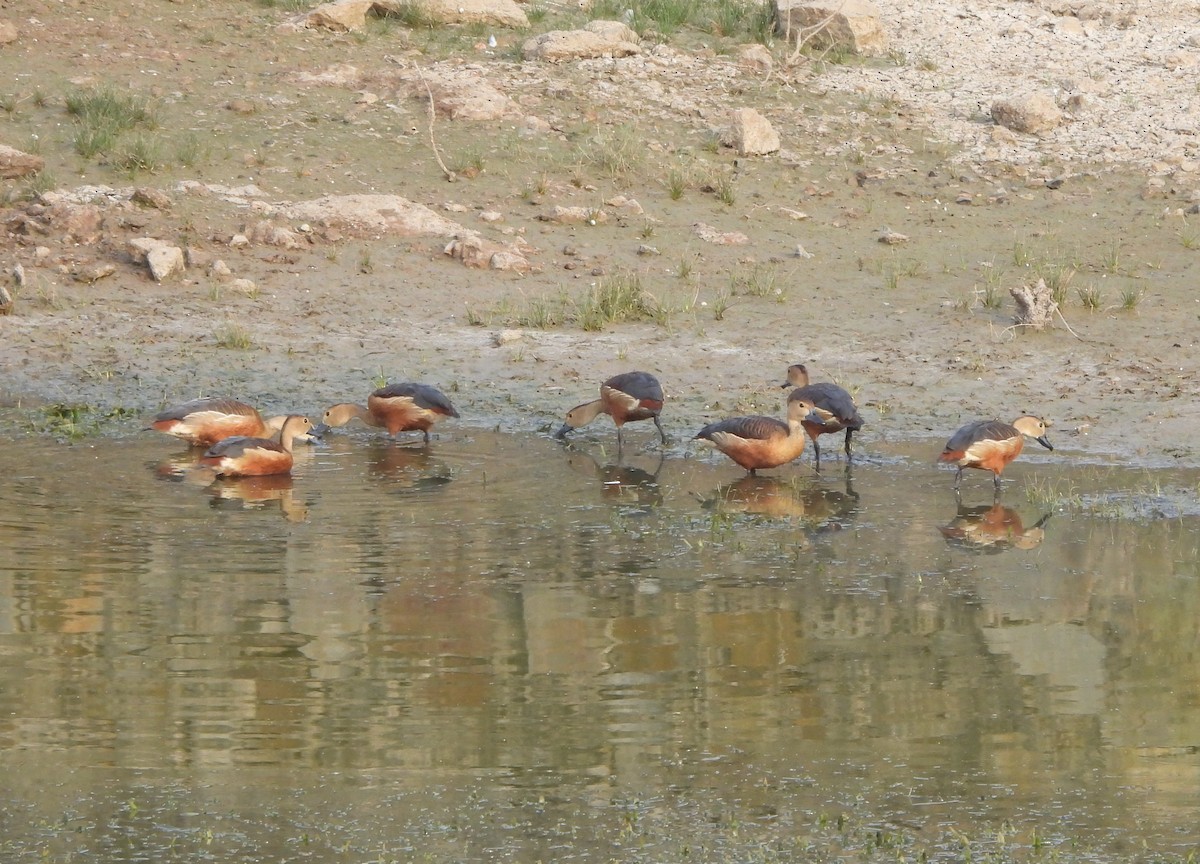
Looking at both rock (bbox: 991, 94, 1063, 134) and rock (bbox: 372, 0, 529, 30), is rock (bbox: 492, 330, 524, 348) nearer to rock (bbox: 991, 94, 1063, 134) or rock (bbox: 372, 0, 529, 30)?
rock (bbox: 991, 94, 1063, 134)

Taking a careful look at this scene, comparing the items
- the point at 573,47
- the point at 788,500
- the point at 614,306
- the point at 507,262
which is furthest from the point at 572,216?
the point at 788,500

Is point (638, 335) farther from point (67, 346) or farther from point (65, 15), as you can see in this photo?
point (65, 15)

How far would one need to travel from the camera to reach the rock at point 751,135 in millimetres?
16484

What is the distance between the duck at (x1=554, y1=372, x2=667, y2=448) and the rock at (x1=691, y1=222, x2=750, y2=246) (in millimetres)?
3729

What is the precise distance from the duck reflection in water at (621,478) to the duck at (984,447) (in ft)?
5.47

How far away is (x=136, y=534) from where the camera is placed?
28.6 feet

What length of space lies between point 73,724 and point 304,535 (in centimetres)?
298

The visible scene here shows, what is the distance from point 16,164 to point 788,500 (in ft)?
27.0

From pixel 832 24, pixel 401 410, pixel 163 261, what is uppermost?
pixel 832 24

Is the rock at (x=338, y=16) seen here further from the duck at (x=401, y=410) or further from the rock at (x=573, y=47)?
the duck at (x=401, y=410)

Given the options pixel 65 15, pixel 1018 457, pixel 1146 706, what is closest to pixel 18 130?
pixel 65 15

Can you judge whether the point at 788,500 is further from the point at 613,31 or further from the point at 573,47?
the point at 613,31

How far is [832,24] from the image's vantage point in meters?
18.8

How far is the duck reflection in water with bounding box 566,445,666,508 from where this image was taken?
988 centimetres
